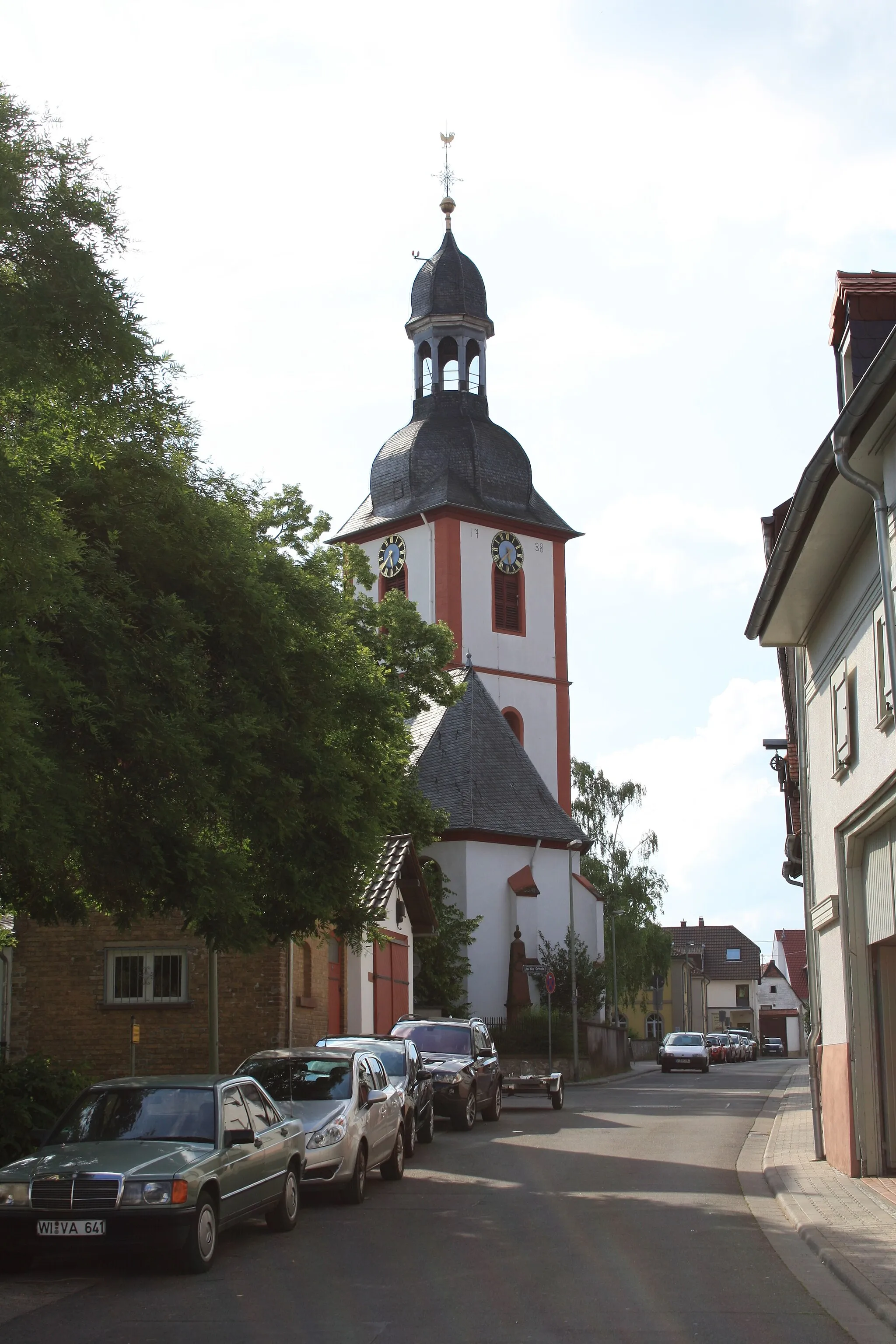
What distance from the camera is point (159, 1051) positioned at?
23.8m

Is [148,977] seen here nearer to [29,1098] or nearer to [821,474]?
[29,1098]

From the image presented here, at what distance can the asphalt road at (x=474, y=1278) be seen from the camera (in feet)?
29.1

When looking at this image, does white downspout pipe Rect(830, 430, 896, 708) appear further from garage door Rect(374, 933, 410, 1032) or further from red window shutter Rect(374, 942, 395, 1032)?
red window shutter Rect(374, 942, 395, 1032)

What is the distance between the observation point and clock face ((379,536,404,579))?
6425cm

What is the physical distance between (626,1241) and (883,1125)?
435cm

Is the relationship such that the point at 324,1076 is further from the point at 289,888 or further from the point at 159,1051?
the point at 159,1051

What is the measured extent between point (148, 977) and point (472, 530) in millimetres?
40460

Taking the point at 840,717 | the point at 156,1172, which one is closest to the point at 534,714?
the point at 840,717

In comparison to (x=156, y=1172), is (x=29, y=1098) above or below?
above

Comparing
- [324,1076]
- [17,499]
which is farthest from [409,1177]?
[17,499]

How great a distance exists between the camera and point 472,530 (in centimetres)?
6303

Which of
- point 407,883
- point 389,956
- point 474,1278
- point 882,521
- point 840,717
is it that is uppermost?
point 882,521

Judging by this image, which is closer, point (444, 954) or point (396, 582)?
point (444, 954)

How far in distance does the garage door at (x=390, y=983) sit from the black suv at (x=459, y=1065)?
4.83m
